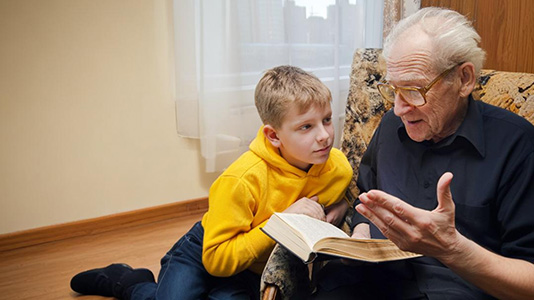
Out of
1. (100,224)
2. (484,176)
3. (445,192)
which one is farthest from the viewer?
(100,224)

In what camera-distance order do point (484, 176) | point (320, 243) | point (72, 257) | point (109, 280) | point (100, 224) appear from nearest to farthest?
point (320, 243)
point (484, 176)
point (109, 280)
point (72, 257)
point (100, 224)

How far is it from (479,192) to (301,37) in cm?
173

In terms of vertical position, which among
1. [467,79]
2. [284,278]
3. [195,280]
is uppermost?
[467,79]

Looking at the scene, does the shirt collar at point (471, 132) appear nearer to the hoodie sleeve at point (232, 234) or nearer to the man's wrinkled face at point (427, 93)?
the man's wrinkled face at point (427, 93)

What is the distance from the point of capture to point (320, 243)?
0.94 metres

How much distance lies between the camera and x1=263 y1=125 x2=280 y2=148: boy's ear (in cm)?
138

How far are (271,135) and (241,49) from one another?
1193mm

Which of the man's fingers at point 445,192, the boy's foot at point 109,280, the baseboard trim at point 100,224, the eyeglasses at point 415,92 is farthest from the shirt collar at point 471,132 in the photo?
the baseboard trim at point 100,224

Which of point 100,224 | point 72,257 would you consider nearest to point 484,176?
point 72,257

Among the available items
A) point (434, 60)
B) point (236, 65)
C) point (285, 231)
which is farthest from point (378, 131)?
point (236, 65)

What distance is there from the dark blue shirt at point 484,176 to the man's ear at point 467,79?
0.04 m

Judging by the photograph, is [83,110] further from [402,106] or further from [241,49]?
[402,106]

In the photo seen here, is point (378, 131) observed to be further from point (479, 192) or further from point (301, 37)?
point (301, 37)

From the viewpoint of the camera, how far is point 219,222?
1.29 metres
